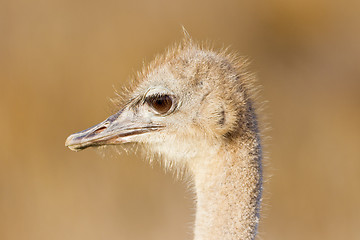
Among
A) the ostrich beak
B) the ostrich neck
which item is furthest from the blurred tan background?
the ostrich neck

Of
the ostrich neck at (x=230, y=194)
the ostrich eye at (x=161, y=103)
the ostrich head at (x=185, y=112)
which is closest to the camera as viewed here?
the ostrich neck at (x=230, y=194)

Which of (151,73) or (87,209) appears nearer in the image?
(151,73)

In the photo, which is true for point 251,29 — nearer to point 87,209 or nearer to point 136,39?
point 136,39

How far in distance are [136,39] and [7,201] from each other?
2.40 metres

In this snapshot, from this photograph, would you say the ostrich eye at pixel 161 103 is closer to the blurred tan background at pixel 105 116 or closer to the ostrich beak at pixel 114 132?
the ostrich beak at pixel 114 132

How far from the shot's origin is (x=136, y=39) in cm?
1014

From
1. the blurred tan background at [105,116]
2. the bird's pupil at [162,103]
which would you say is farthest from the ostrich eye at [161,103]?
the blurred tan background at [105,116]

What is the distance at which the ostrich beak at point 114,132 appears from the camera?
4.13m

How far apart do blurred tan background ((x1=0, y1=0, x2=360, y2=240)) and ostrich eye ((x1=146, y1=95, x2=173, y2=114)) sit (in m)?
5.11

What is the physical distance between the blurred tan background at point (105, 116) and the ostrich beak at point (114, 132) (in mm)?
5065

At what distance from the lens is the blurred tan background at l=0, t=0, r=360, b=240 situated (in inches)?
375

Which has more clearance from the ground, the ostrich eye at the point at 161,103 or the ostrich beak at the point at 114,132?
the ostrich eye at the point at 161,103

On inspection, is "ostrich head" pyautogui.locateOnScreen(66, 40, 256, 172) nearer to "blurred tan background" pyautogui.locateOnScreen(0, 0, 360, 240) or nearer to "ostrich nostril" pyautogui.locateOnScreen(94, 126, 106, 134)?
"ostrich nostril" pyautogui.locateOnScreen(94, 126, 106, 134)

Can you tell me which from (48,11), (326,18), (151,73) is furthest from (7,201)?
(151,73)
